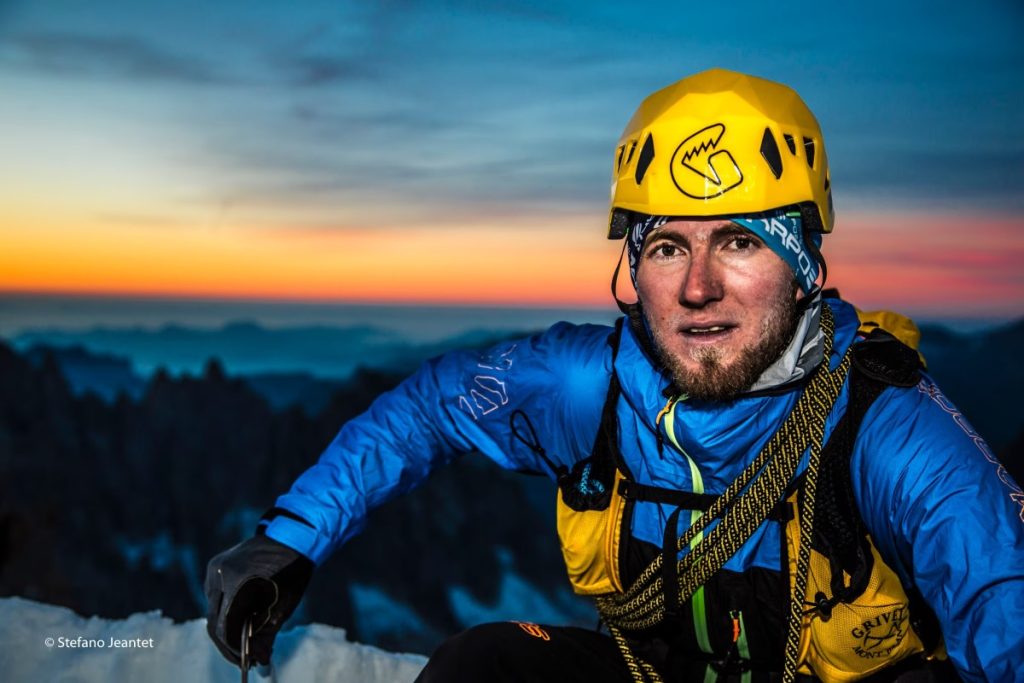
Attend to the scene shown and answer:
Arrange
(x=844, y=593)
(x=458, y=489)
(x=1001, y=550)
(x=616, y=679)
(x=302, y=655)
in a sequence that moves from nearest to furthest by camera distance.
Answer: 1. (x=1001, y=550)
2. (x=844, y=593)
3. (x=616, y=679)
4. (x=302, y=655)
5. (x=458, y=489)

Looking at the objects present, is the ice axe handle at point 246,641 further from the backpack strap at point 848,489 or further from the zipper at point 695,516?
the backpack strap at point 848,489

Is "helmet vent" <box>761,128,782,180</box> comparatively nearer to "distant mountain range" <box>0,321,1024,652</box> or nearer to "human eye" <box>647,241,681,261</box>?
"human eye" <box>647,241,681,261</box>

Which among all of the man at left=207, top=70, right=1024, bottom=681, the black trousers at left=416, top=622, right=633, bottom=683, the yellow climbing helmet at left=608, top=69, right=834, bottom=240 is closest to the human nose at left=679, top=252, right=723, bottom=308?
the man at left=207, top=70, right=1024, bottom=681

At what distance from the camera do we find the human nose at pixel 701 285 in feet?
6.55

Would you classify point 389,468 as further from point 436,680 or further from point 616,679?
point 616,679

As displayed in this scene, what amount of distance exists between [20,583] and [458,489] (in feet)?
52.4

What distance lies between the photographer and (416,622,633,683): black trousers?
6.68 feet

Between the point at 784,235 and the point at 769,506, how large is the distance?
701mm

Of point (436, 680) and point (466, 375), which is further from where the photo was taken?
point (466, 375)

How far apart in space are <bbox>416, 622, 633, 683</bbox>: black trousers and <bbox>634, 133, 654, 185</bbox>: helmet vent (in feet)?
4.23

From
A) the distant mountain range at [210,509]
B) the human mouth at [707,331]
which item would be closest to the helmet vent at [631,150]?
the human mouth at [707,331]

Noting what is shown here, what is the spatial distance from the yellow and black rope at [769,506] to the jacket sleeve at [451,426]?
1.54 feet

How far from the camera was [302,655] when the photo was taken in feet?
9.74

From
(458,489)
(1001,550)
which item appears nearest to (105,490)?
(458,489)
